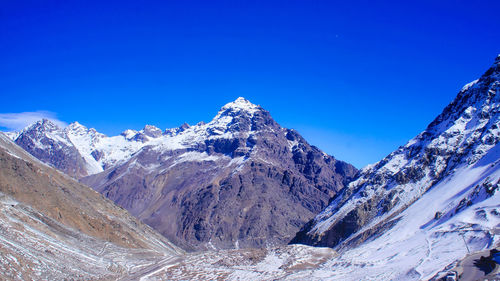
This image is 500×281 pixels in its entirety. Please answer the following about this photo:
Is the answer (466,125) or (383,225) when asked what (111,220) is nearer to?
(383,225)

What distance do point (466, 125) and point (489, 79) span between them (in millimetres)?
20853

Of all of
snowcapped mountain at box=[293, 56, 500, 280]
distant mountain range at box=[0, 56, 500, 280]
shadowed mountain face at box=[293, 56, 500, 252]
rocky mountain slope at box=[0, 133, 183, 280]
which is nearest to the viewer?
snowcapped mountain at box=[293, 56, 500, 280]

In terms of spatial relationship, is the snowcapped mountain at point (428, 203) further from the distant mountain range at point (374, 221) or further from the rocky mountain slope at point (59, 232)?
the rocky mountain slope at point (59, 232)

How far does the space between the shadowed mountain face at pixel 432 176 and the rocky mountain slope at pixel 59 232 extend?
57992 millimetres

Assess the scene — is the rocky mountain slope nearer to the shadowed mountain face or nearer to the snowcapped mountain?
the snowcapped mountain

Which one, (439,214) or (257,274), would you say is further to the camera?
(439,214)

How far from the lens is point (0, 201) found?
79.4 metres

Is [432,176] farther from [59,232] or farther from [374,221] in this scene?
[59,232]

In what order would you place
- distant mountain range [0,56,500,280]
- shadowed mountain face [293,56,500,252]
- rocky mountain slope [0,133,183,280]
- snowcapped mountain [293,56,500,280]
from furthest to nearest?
1. shadowed mountain face [293,56,500,252]
2. rocky mountain slope [0,133,183,280]
3. distant mountain range [0,56,500,280]
4. snowcapped mountain [293,56,500,280]

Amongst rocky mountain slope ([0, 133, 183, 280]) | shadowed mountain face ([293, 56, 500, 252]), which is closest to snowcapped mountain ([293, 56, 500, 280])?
shadowed mountain face ([293, 56, 500, 252])

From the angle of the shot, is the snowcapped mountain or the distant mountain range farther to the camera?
the distant mountain range

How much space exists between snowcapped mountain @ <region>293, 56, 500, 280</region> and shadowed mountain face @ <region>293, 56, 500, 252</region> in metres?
0.31

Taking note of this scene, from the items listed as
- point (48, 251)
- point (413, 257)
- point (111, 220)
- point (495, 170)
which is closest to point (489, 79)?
point (495, 170)

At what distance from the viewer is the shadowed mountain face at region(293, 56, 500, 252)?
307 ft
